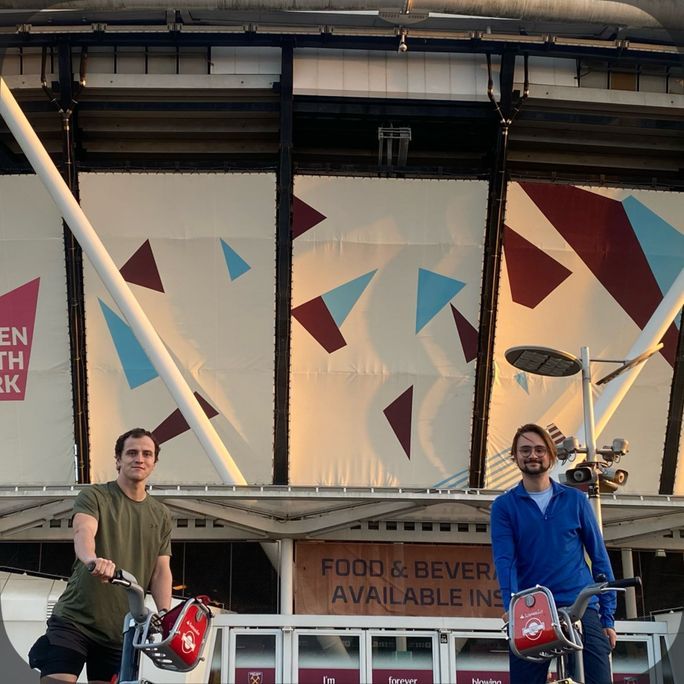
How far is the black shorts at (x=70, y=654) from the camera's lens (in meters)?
4.95

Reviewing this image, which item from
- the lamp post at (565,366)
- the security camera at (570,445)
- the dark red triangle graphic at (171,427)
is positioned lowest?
the security camera at (570,445)

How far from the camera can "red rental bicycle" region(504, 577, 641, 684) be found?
4.77 m

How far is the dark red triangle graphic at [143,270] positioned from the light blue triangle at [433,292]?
4.95 m

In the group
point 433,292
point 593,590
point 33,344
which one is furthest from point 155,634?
point 33,344

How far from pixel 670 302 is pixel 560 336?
3354mm

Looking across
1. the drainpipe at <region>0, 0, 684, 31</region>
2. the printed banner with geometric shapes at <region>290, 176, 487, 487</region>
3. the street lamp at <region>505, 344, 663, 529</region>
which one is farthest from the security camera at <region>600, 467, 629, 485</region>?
the printed banner with geometric shapes at <region>290, 176, 487, 487</region>

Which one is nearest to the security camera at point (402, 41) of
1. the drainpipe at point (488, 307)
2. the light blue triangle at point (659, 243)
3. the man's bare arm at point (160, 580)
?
the drainpipe at point (488, 307)

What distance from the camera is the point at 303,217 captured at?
65.2 feet

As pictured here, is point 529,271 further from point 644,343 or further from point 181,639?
point 181,639

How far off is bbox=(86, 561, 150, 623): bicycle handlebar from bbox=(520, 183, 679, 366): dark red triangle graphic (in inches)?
646

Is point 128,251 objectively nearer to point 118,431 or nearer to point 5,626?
point 118,431

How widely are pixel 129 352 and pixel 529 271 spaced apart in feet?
25.6

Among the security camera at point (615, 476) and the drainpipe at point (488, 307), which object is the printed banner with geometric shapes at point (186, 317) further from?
the security camera at point (615, 476)

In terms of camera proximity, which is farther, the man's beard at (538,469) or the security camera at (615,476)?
the security camera at (615,476)
